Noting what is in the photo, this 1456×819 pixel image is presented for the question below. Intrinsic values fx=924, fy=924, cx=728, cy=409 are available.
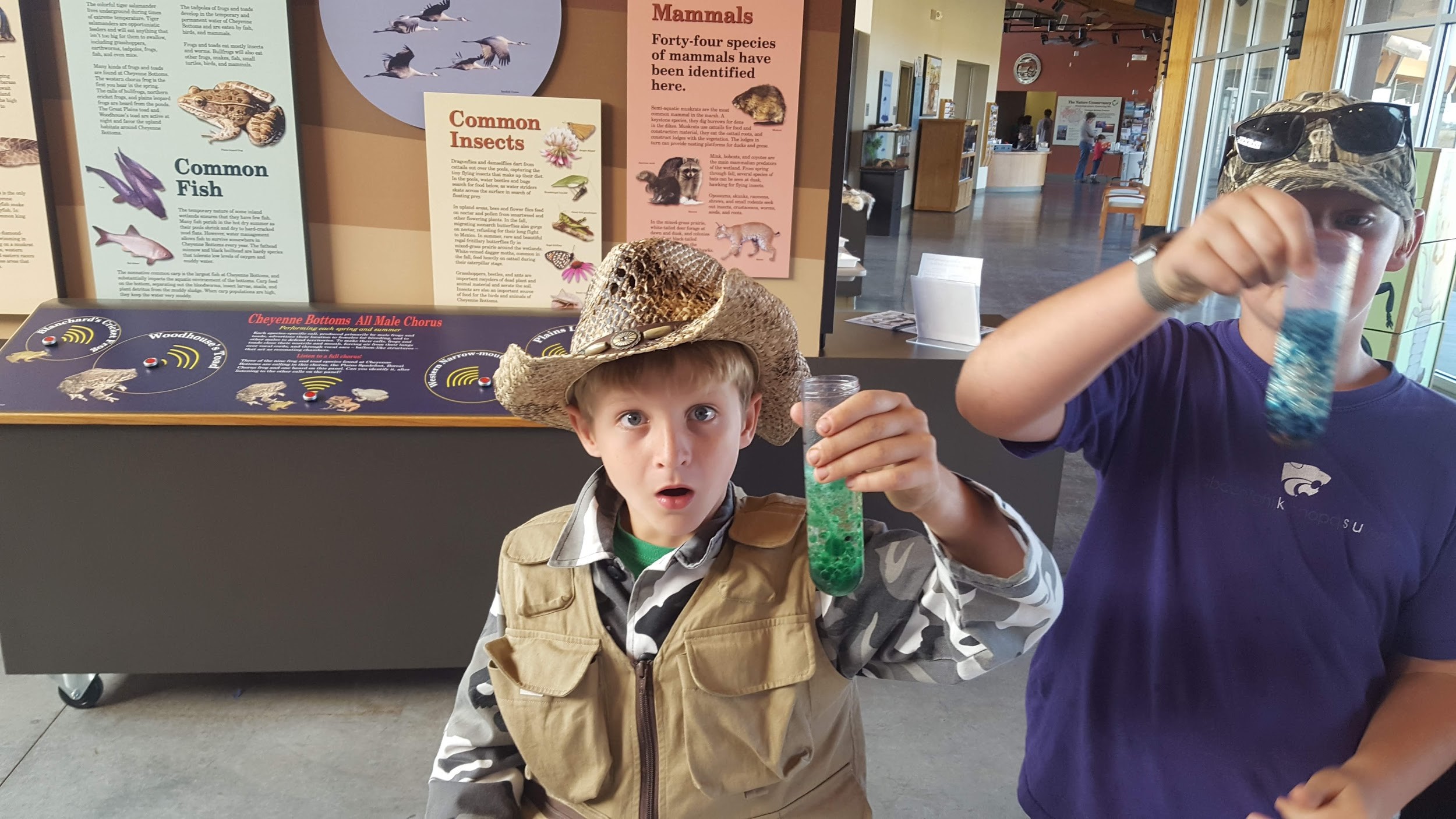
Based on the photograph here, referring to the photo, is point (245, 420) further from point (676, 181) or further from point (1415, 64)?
point (1415, 64)

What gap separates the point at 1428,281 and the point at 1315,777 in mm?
4256

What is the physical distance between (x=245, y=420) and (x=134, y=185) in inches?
28.2

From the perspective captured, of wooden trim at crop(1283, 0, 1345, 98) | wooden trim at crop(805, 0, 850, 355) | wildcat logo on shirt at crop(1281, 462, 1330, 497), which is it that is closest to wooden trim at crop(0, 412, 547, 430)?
wooden trim at crop(805, 0, 850, 355)

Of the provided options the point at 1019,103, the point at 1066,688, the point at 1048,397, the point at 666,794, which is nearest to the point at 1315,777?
the point at 1066,688

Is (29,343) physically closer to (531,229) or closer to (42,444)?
(42,444)

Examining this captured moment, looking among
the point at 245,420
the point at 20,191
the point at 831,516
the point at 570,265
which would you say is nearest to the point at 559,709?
the point at 831,516

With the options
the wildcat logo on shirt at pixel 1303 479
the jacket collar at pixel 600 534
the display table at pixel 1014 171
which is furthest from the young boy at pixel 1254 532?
the display table at pixel 1014 171

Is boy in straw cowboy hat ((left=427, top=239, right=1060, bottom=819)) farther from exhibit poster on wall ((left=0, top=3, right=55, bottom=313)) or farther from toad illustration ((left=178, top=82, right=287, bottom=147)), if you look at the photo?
exhibit poster on wall ((left=0, top=3, right=55, bottom=313))

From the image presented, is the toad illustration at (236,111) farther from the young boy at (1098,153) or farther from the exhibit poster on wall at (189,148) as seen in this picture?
the young boy at (1098,153)

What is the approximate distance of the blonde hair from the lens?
106 cm

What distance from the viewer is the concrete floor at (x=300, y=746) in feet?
6.70

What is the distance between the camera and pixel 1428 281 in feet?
13.6

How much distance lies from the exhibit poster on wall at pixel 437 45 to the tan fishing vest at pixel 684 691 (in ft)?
4.87

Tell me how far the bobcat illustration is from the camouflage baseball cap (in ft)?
4.89
